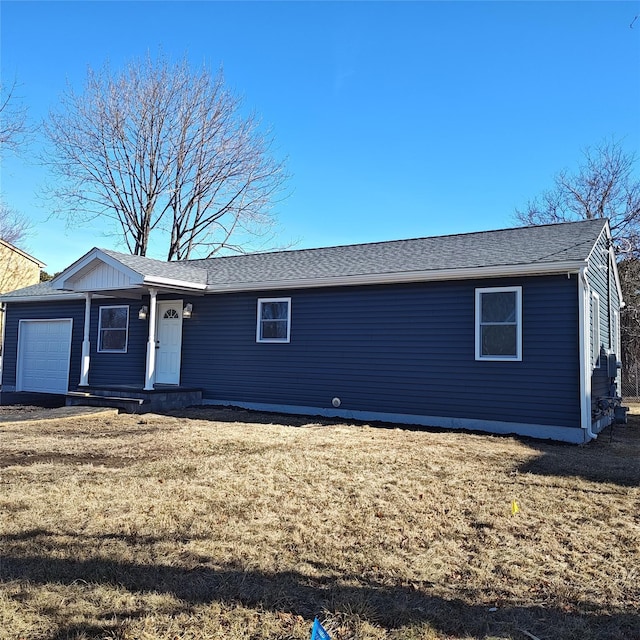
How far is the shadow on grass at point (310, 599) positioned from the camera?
2531 millimetres

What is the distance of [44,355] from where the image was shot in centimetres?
1531

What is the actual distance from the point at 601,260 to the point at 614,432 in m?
3.56

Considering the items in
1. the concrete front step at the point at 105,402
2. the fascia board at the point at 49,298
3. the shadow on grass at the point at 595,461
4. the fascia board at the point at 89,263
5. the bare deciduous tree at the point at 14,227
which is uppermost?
the bare deciduous tree at the point at 14,227

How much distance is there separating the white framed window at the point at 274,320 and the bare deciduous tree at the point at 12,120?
841 cm

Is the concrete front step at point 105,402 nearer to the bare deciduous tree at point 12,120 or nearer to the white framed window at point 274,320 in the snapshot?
the white framed window at point 274,320

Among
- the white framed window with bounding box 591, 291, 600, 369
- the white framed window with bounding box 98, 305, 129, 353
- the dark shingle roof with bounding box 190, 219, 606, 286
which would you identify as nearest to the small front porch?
the white framed window with bounding box 98, 305, 129, 353

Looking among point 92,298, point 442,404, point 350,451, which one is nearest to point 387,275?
point 442,404

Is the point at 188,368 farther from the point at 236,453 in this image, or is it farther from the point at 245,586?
the point at 245,586

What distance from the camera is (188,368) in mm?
12539

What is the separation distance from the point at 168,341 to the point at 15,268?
19.2 metres

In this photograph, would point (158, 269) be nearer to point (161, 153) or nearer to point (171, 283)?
point (171, 283)

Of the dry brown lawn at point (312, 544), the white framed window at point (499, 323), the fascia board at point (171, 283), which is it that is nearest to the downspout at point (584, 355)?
the white framed window at point (499, 323)

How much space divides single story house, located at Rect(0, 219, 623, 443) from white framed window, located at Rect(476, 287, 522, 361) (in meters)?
0.02

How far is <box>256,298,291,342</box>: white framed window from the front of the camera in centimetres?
1123
